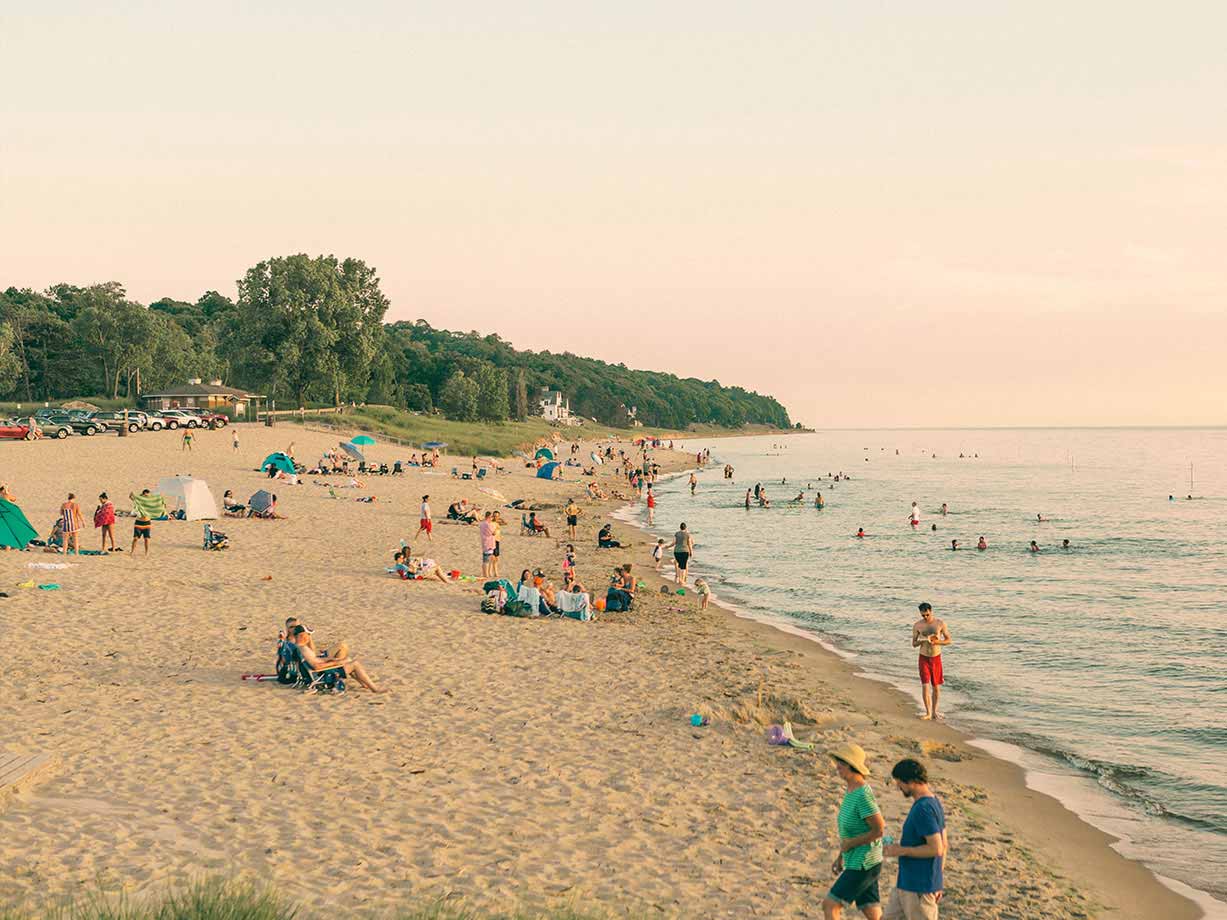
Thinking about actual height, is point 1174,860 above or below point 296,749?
below

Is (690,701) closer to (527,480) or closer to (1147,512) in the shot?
(527,480)

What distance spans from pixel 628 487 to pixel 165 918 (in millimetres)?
62972

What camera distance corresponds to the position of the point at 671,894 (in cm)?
796

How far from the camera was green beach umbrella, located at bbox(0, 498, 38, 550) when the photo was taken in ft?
71.2

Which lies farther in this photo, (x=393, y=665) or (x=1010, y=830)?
(x=393, y=665)

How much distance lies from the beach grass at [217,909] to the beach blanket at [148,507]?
1780 cm

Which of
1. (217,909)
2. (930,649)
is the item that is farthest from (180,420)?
(217,909)

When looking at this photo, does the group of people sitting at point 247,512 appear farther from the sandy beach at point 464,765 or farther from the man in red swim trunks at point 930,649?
the man in red swim trunks at point 930,649

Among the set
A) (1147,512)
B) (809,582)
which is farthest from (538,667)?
(1147,512)

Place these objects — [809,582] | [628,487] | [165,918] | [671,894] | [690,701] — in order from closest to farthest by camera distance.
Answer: [165,918]
[671,894]
[690,701]
[809,582]
[628,487]

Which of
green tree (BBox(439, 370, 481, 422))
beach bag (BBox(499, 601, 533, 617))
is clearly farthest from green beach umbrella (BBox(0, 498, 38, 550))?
green tree (BBox(439, 370, 481, 422))

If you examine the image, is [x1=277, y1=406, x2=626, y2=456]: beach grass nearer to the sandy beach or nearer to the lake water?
the lake water

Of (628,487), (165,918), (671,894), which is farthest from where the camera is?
(628,487)

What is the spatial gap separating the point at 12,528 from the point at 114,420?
38590mm
